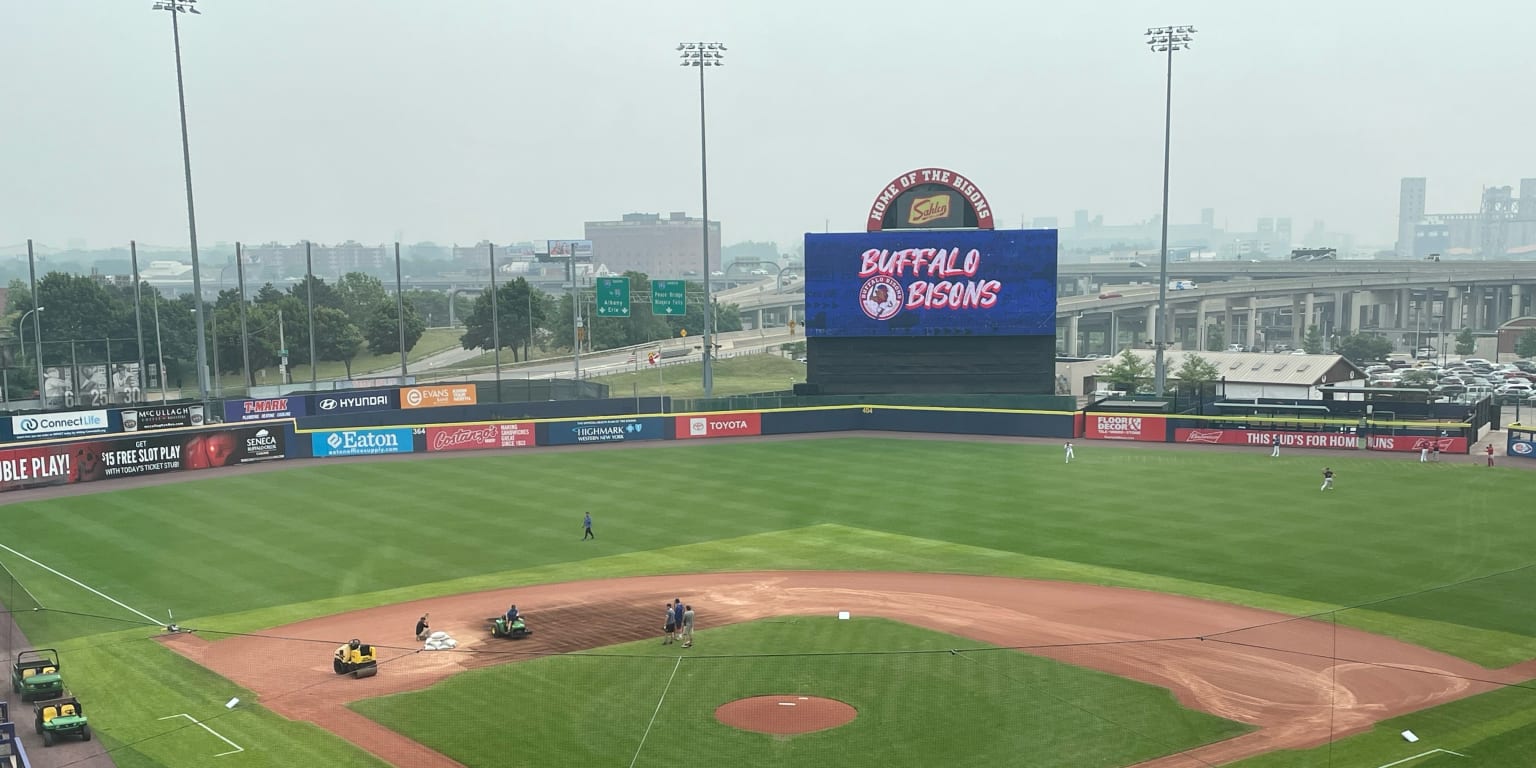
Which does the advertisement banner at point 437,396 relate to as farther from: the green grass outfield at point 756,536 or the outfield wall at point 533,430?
the green grass outfield at point 756,536

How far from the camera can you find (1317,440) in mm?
54125

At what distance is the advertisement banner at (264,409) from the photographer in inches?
2594

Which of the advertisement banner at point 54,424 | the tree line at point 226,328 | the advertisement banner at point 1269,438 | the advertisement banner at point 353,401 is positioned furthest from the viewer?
the tree line at point 226,328

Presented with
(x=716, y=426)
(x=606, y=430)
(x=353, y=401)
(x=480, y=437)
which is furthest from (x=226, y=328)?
(x=716, y=426)

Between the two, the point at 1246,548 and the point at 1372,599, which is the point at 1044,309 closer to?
the point at 1246,548

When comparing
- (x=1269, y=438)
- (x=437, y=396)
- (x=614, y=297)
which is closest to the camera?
(x=1269, y=438)

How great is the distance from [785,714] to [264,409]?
54510 mm

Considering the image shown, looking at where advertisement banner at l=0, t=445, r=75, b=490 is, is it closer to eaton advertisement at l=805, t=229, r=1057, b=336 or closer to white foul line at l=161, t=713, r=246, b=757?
white foul line at l=161, t=713, r=246, b=757

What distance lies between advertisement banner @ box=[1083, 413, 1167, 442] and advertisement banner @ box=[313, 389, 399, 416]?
131ft

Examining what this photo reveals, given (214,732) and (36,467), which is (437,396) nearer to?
(36,467)

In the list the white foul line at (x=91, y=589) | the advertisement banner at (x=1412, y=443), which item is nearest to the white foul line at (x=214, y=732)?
the white foul line at (x=91, y=589)

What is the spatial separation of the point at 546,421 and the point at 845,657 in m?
39.6

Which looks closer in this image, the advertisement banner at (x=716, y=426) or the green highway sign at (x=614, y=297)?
the advertisement banner at (x=716, y=426)

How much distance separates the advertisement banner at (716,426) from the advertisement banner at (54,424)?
29096 mm
